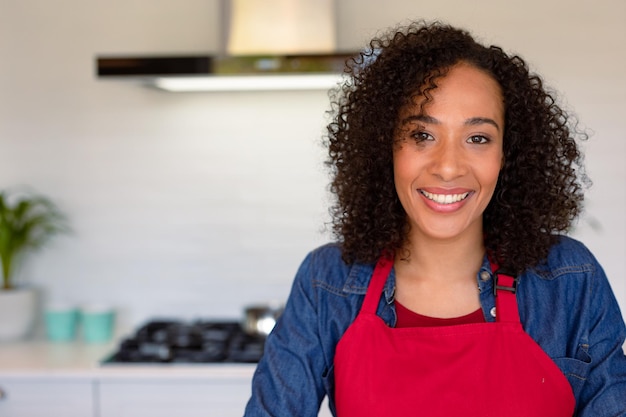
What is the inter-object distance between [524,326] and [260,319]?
5.33ft

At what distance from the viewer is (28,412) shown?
2.62 m

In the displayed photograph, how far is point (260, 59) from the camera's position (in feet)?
8.16

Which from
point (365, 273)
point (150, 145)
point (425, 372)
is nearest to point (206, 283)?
point (150, 145)

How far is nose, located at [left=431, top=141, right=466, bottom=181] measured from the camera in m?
1.43

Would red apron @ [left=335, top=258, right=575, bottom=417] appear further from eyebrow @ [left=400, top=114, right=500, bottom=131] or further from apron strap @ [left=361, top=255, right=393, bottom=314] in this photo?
eyebrow @ [left=400, top=114, right=500, bottom=131]

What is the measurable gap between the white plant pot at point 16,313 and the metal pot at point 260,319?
828 mm

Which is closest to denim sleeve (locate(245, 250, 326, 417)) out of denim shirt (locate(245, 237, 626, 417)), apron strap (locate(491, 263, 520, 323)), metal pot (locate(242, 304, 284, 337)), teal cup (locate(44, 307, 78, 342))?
denim shirt (locate(245, 237, 626, 417))

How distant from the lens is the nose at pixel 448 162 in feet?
4.70

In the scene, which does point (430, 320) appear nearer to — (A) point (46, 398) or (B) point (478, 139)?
(B) point (478, 139)

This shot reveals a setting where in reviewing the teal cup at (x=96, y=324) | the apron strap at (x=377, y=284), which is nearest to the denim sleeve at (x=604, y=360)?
the apron strap at (x=377, y=284)

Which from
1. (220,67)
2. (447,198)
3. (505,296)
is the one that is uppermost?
(220,67)

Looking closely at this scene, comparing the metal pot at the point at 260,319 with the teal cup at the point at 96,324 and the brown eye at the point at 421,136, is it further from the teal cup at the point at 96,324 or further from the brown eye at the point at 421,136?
the brown eye at the point at 421,136

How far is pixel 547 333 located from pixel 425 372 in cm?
25

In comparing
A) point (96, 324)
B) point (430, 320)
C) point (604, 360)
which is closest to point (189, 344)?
point (96, 324)
